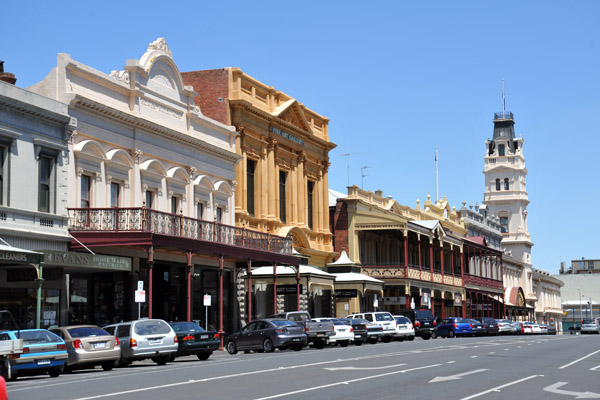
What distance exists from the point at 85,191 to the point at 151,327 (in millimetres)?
7540

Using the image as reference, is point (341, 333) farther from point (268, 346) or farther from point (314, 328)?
point (268, 346)

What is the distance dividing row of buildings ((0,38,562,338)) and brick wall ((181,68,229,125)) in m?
0.07

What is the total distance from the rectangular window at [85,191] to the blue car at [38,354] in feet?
31.7

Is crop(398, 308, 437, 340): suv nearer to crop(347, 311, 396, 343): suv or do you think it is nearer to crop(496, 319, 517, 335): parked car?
crop(347, 311, 396, 343): suv

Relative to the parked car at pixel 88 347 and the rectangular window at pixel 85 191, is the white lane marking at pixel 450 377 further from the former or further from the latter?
the rectangular window at pixel 85 191

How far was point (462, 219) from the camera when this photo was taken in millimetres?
83812

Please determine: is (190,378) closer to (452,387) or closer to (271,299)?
(452,387)

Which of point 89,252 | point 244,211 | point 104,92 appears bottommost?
point 89,252

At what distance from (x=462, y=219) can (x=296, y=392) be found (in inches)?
2741

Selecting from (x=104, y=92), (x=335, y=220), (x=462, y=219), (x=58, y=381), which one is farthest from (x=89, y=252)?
(x=462, y=219)

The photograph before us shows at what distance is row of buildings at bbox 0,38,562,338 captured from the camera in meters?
28.5

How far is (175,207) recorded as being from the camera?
37031mm

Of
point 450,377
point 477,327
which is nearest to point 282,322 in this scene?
point 450,377

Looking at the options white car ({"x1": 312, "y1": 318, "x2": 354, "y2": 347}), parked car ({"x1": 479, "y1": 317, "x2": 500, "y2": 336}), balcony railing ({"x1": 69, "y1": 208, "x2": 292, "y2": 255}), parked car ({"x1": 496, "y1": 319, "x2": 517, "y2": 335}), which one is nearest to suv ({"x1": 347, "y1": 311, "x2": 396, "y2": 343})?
white car ({"x1": 312, "y1": 318, "x2": 354, "y2": 347})
